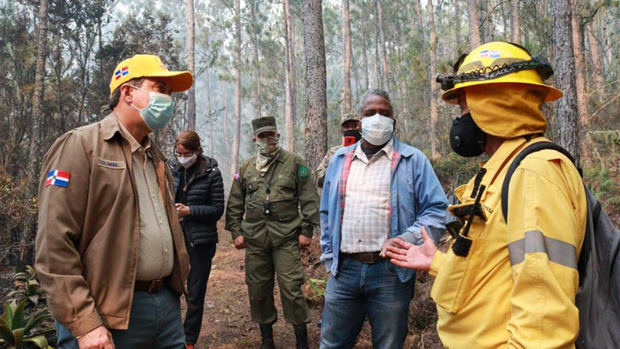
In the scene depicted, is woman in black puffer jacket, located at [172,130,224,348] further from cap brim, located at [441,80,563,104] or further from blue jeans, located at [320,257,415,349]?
cap brim, located at [441,80,563,104]

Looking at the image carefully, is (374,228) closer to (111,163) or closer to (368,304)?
(368,304)

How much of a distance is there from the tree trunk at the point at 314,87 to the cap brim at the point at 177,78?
17.6 feet

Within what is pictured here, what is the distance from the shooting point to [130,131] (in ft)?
8.32

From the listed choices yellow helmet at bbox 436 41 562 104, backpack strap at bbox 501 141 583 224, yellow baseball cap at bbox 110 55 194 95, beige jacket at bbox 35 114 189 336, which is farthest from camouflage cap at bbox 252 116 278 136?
backpack strap at bbox 501 141 583 224

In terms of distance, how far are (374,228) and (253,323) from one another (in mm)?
3450

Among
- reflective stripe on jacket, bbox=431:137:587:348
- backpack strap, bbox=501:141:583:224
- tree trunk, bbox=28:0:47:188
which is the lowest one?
reflective stripe on jacket, bbox=431:137:587:348

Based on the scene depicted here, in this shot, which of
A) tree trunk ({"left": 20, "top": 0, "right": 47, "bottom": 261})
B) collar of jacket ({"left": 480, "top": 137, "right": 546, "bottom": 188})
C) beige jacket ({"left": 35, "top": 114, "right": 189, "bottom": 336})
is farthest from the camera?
tree trunk ({"left": 20, "top": 0, "right": 47, "bottom": 261})

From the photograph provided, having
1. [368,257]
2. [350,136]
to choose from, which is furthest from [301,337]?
[350,136]

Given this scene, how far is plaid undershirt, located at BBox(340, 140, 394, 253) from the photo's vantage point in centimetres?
313

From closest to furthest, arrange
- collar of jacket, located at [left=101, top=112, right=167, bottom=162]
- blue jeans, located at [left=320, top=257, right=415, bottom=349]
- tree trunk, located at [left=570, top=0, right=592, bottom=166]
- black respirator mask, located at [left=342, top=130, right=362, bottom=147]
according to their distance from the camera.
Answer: collar of jacket, located at [left=101, top=112, right=167, bottom=162] < blue jeans, located at [left=320, top=257, right=415, bottom=349] < black respirator mask, located at [left=342, top=130, right=362, bottom=147] < tree trunk, located at [left=570, top=0, right=592, bottom=166]

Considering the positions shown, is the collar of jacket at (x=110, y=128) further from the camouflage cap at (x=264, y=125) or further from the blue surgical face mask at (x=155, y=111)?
the camouflage cap at (x=264, y=125)

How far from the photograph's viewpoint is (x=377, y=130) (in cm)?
336

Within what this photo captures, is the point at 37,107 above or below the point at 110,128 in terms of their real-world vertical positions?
above

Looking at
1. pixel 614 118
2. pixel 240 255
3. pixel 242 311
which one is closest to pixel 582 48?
pixel 614 118
